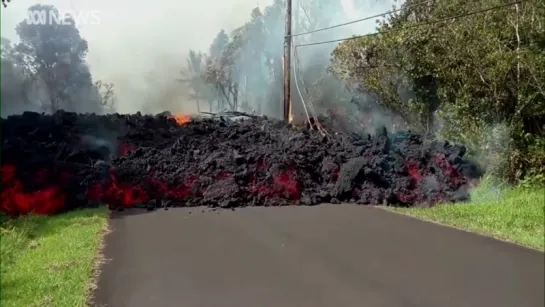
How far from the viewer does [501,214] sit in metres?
6.35

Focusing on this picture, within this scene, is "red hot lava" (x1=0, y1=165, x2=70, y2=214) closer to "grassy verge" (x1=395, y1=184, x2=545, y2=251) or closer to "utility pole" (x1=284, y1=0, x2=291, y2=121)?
"grassy verge" (x1=395, y1=184, x2=545, y2=251)

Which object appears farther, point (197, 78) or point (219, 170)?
point (197, 78)

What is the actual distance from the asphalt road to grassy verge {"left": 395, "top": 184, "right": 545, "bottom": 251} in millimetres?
256

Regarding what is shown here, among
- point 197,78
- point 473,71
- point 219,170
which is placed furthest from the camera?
point 197,78

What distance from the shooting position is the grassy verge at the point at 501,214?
206 inches

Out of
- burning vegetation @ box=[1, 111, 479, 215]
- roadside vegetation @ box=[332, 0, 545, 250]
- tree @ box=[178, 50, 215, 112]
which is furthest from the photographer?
tree @ box=[178, 50, 215, 112]

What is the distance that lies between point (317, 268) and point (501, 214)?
2664 millimetres

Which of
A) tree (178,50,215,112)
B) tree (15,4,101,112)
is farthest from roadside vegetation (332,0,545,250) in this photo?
tree (178,50,215,112)

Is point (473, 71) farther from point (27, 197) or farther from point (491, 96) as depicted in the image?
point (27, 197)

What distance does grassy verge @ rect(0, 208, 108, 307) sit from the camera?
452 cm

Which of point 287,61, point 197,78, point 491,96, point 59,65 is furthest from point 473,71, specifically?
point 197,78

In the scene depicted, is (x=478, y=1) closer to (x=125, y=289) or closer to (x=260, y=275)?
(x=260, y=275)

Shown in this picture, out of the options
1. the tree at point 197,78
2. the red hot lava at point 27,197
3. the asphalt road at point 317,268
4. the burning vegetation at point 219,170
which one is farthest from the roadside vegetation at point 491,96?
the tree at point 197,78

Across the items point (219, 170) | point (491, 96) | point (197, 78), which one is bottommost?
point (219, 170)
